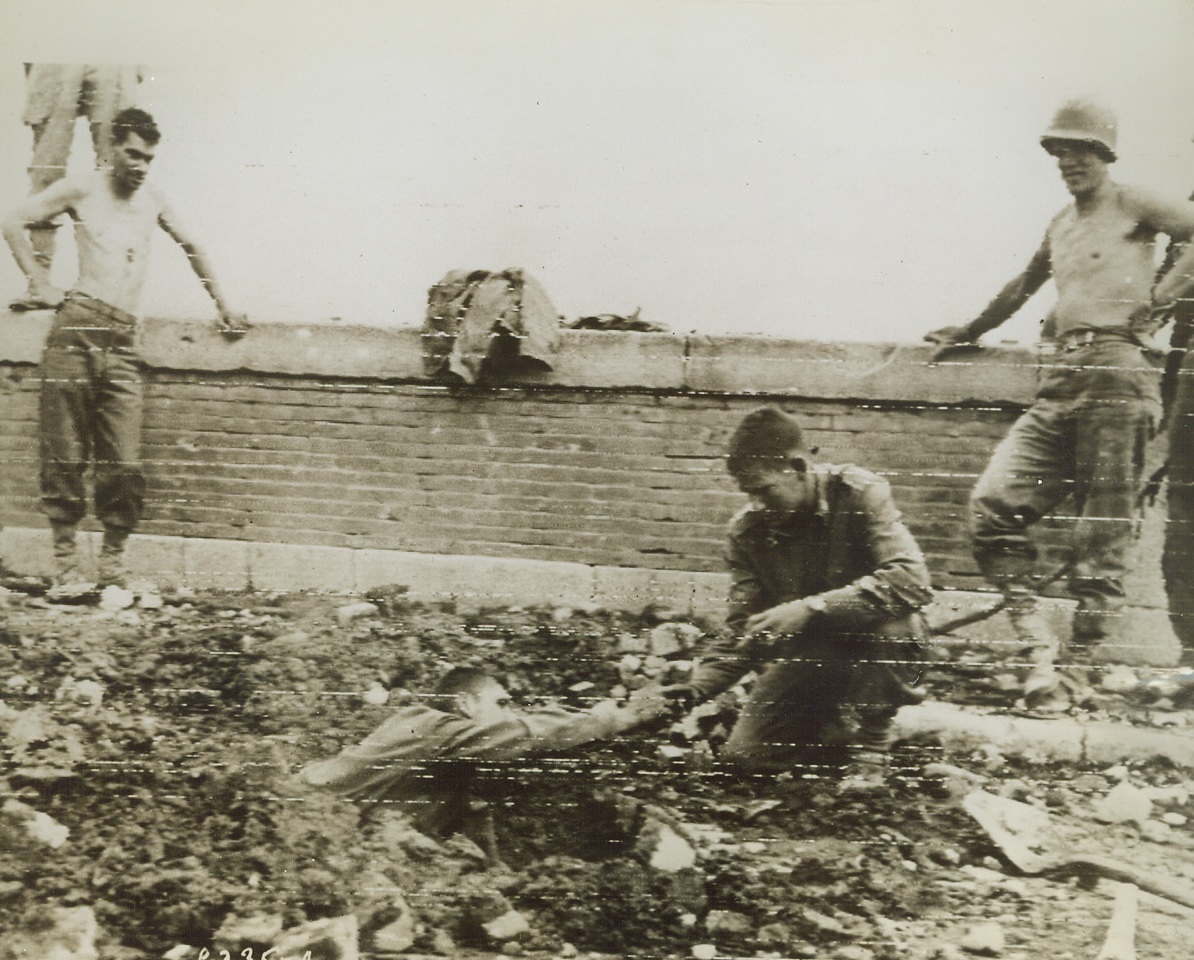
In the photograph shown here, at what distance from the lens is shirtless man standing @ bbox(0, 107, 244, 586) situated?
9.36 feet

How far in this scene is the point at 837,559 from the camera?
2729mm

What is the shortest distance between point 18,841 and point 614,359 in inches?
95.9

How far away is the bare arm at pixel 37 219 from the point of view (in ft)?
9.32

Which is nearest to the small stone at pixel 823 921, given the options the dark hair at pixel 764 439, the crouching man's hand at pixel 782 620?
the crouching man's hand at pixel 782 620

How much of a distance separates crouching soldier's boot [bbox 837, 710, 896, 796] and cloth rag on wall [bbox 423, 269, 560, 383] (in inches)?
A: 59.8

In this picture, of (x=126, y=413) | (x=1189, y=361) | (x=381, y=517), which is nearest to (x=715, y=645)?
(x=381, y=517)

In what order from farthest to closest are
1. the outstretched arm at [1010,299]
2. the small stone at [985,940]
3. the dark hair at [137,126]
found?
the dark hair at [137,126] < the outstretched arm at [1010,299] < the small stone at [985,940]

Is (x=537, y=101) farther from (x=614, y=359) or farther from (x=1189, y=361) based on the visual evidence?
(x=1189, y=361)

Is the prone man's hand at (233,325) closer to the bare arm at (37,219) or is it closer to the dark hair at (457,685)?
the bare arm at (37,219)

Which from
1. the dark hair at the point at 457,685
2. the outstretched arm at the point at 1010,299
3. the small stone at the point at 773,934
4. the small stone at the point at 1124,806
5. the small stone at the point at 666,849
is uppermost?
the outstretched arm at the point at 1010,299

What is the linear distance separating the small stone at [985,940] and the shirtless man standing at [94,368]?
2.89m

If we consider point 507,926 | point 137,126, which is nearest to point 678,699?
point 507,926

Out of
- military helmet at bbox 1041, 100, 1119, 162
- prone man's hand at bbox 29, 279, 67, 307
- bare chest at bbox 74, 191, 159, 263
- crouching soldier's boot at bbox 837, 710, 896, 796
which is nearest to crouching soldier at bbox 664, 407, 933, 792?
crouching soldier's boot at bbox 837, 710, 896, 796

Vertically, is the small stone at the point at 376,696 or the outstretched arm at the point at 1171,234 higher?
the outstretched arm at the point at 1171,234
